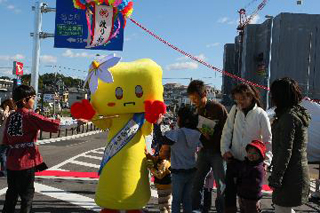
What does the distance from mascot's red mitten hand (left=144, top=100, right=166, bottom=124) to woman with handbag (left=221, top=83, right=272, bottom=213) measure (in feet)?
2.70

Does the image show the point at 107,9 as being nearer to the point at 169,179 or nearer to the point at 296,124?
the point at 169,179

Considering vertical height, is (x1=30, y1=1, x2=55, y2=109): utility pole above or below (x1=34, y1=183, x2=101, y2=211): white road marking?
above

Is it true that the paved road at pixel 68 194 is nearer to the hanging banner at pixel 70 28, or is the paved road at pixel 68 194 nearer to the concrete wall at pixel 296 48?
the hanging banner at pixel 70 28

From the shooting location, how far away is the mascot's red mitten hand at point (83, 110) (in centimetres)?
421

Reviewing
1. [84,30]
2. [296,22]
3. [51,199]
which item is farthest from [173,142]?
[296,22]

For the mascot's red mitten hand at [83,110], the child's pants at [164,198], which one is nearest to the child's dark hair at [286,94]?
the child's pants at [164,198]

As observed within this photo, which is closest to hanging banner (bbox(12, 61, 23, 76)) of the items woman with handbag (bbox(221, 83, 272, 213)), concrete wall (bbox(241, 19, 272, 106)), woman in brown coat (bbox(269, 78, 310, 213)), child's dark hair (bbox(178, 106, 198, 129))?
child's dark hair (bbox(178, 106, 198, 129))

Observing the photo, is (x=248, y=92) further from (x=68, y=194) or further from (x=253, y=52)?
(x=253, y=52)

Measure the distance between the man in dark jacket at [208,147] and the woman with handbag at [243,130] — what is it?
1.80ft

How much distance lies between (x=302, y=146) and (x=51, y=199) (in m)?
4.18

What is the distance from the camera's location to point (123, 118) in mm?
4246

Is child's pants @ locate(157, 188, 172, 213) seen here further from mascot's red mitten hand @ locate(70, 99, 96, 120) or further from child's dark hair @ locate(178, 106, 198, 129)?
mascot's red mitten hand @ locate(70, 99, 96, 120)

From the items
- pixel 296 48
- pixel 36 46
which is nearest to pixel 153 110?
pixel 36 46

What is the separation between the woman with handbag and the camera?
12.5 feet
